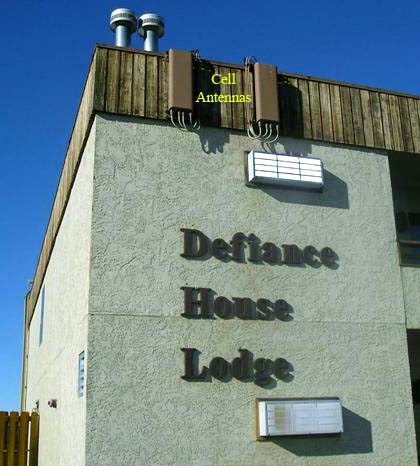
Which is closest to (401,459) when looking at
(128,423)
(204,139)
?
(128,423)

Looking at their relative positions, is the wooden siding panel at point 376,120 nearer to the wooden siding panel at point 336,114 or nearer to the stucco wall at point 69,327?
the wooden siding panel at point 336,114

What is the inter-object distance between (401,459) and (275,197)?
4190 millimetres

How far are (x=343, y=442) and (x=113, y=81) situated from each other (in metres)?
6.10

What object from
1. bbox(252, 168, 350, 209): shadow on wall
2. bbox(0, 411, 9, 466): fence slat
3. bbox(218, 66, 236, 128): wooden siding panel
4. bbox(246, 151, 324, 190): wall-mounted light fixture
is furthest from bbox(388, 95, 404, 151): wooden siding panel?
bbox(0, 411, 9, 466): fence slat

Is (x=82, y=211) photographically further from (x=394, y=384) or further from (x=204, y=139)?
(x=394, y=384)

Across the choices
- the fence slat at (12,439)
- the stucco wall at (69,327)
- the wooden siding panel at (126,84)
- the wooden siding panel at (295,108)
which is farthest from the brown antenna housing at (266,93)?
the fence slat at (12,439)

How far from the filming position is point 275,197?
988cm

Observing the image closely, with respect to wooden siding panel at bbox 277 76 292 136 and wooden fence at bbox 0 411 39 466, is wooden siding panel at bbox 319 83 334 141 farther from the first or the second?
wooden fence at bbox 0 411 39 466

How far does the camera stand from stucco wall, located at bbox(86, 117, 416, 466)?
8375 millimetres

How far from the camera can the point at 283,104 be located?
10.4 m

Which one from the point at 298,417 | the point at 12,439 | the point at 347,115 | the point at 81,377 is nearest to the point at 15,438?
the point at 12,439

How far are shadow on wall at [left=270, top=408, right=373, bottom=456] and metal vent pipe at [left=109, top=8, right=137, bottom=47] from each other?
6.95 metres

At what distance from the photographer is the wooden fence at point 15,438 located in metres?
13.3

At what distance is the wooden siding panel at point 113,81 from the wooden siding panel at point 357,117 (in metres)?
3.91
